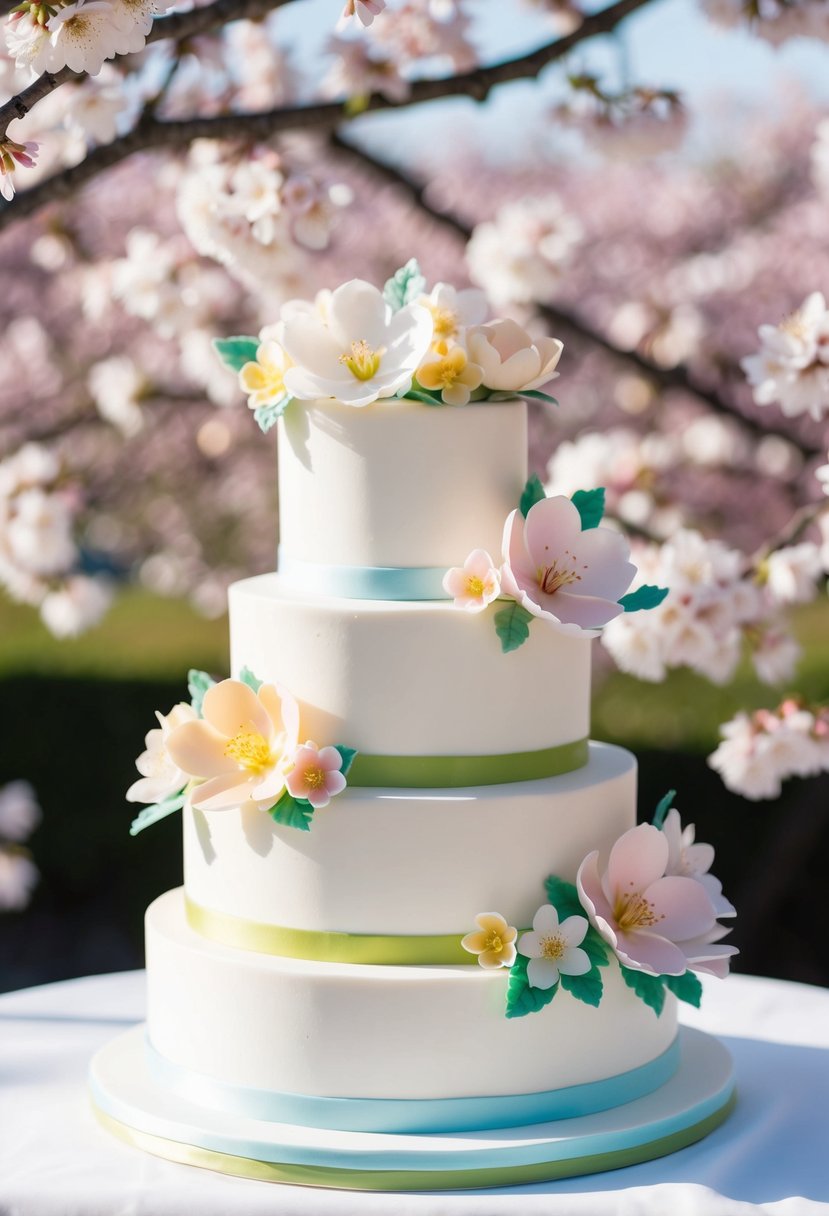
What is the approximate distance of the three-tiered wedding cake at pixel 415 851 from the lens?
205cm

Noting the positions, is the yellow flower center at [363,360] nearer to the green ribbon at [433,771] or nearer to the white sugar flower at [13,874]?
the green ribbon at [433,771]

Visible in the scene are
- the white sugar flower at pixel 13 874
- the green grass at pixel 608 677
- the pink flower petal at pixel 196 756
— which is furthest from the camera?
the green grass at pixel 608 677

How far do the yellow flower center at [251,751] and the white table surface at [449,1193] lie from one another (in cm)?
51

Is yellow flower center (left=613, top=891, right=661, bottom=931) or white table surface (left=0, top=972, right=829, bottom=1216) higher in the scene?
yellow flower center (left=613, top=891, right=661, bottom=931)

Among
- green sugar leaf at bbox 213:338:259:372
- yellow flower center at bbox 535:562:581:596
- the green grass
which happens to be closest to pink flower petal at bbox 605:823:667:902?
yellow flower center at bbox 535:562:581:596

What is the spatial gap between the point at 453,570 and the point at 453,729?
0.21 meters

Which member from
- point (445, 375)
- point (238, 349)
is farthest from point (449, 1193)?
point (238, 349)

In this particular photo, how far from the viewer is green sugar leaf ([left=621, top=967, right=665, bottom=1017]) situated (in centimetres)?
213

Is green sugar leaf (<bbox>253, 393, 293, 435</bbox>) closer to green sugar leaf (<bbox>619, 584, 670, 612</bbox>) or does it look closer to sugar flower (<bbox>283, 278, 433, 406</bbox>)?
sugar flower (<bbox>283, 278, 433, 406</bbox>)

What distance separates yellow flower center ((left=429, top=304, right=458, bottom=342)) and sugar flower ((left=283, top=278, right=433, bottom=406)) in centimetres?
2

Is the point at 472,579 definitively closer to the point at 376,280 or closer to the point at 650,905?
the point at 650,905

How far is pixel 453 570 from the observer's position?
207 cm

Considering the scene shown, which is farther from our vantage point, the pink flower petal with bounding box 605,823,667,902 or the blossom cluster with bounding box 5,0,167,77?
the pink flower petal with bounding box 605,823,667,902

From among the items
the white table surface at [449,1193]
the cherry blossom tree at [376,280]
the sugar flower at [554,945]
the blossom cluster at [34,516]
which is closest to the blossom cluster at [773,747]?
the cherry blossom tree at [376,280]
